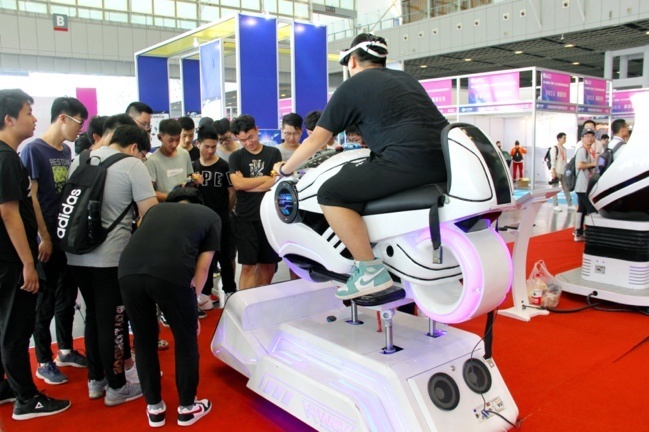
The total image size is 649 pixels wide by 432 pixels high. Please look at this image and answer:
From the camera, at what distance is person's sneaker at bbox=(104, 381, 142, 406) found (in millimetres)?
2957

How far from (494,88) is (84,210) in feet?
34.1

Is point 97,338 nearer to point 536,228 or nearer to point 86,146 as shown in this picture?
point 86,146

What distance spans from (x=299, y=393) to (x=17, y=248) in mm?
1630

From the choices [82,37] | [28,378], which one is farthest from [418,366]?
[82,37]

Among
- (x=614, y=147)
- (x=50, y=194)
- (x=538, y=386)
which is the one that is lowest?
(x=538, y=386)

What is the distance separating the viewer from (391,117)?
2281 mm

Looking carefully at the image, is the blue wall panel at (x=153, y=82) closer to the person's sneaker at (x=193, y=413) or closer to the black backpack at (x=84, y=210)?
the black backpack at (x=84, y=210)

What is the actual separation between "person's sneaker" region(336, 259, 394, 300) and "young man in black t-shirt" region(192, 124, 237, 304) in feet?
7.70

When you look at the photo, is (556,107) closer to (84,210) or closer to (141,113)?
(141,113)

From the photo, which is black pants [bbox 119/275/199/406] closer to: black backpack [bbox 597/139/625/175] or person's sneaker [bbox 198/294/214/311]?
person's sneaker [bbox 198/294/214/311]

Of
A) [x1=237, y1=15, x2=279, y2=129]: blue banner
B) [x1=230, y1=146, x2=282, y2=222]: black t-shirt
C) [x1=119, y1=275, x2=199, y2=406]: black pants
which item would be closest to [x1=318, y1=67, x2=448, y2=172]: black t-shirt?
[x1=119, y1=275, x2=199, y2=406]: black pants

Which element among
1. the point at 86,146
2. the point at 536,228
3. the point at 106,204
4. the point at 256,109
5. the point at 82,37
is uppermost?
the point at 82,37

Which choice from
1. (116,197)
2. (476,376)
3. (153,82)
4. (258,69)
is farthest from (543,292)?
(153,82)

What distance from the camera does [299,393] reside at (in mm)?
2500
